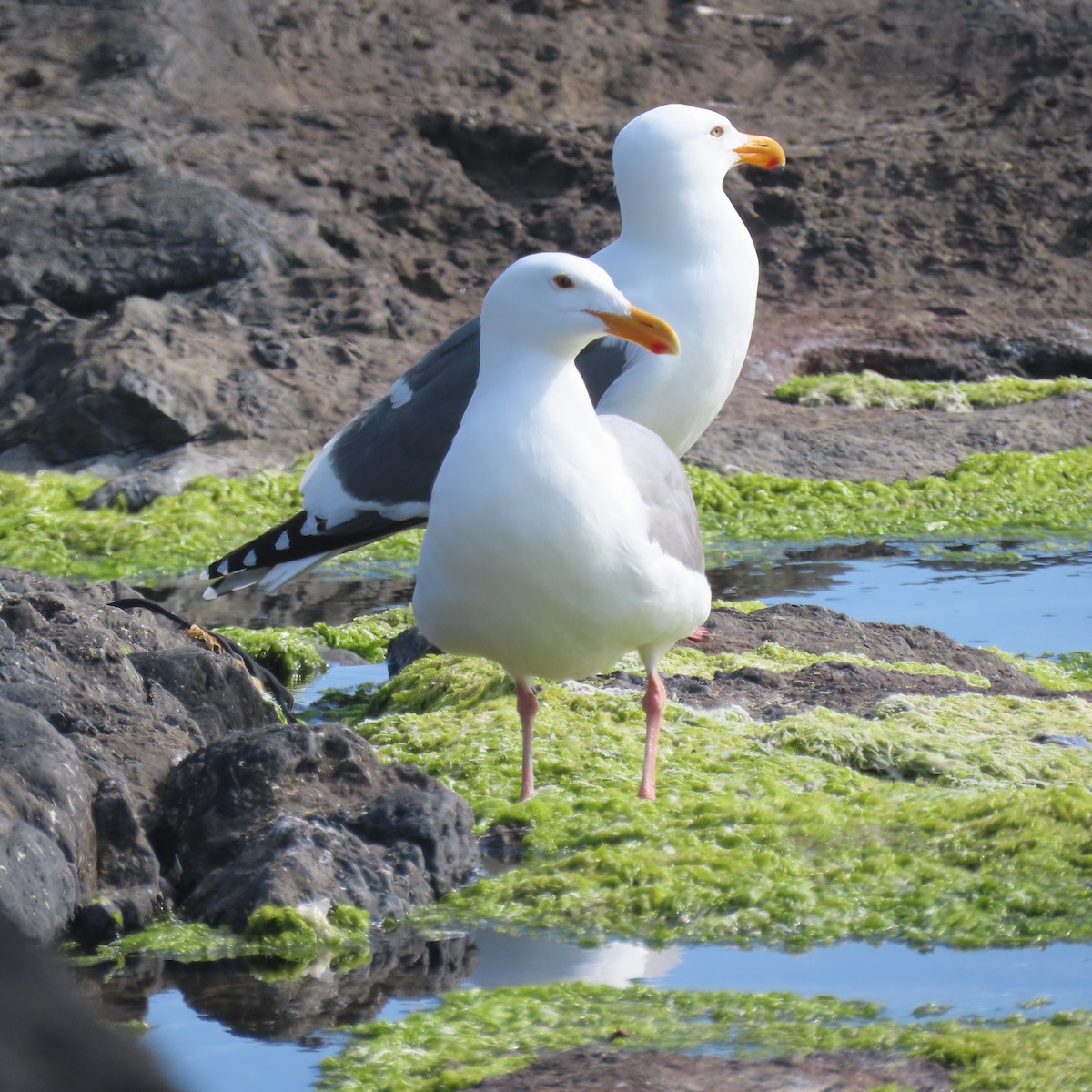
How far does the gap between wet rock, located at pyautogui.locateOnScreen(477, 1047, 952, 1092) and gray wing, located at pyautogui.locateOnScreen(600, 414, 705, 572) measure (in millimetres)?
1464

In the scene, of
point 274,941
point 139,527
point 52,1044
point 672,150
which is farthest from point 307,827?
point 139,527

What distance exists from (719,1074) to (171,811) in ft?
4.97

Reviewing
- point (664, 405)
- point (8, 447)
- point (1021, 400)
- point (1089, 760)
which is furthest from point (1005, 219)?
point (1089, 760)

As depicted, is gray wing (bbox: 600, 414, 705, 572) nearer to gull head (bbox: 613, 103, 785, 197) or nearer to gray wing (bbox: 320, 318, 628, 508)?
gray wing (bbox: 320, 318, 628, 508)

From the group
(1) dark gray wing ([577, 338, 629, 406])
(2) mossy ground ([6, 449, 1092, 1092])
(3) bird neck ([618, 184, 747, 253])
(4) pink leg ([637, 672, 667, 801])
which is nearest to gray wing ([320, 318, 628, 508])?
(1) dark gray wing ([577, 338, 629, 406])

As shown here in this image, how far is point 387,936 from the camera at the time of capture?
339cm

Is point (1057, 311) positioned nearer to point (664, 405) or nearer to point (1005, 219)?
point (1005, 219)

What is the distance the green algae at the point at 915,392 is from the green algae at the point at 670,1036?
7994 mm

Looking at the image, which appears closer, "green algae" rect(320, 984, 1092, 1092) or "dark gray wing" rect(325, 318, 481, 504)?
"green algae" rect(320, 984, 1092, 1092)

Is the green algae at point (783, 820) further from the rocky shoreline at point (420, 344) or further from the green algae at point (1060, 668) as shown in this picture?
the green algae at point (1060, 668)

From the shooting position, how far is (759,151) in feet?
20.2

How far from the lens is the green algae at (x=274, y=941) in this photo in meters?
3.27

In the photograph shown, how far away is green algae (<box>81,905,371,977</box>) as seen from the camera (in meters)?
3.27

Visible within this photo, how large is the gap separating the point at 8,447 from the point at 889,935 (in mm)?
7541
